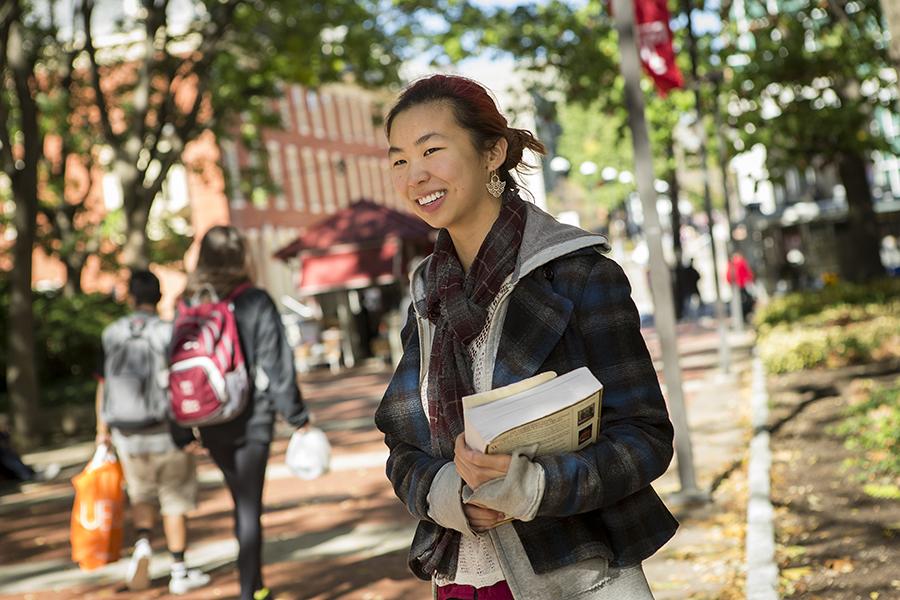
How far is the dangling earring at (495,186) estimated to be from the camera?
287 centimetres

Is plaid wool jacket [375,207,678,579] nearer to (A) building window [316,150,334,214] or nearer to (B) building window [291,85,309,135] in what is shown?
(B) building window [291,85,309,135]

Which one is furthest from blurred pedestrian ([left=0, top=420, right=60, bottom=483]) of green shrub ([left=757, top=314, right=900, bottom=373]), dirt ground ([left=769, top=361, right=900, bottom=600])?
green shrub ([left=757, top=314, right=900, bottom=373])

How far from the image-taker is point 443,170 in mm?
2807

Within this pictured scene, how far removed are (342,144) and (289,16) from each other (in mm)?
52383

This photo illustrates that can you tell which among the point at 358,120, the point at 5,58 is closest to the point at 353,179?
the point at 358,120

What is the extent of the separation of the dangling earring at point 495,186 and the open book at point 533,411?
0.46m

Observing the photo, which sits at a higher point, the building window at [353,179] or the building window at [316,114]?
the building window at [316,114]

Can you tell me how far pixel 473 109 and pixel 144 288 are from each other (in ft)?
17.7

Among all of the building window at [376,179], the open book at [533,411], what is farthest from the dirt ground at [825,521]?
the building window at [376,179]

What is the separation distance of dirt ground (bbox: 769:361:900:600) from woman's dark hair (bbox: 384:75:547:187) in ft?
13.2

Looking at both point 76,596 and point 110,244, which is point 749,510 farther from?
point 110,244

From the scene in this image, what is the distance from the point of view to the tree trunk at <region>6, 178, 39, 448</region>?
19.2 meters

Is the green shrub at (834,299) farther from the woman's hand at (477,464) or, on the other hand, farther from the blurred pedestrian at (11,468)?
the woman's hand at (477,464)

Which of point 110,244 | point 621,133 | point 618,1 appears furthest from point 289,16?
point 110,244
